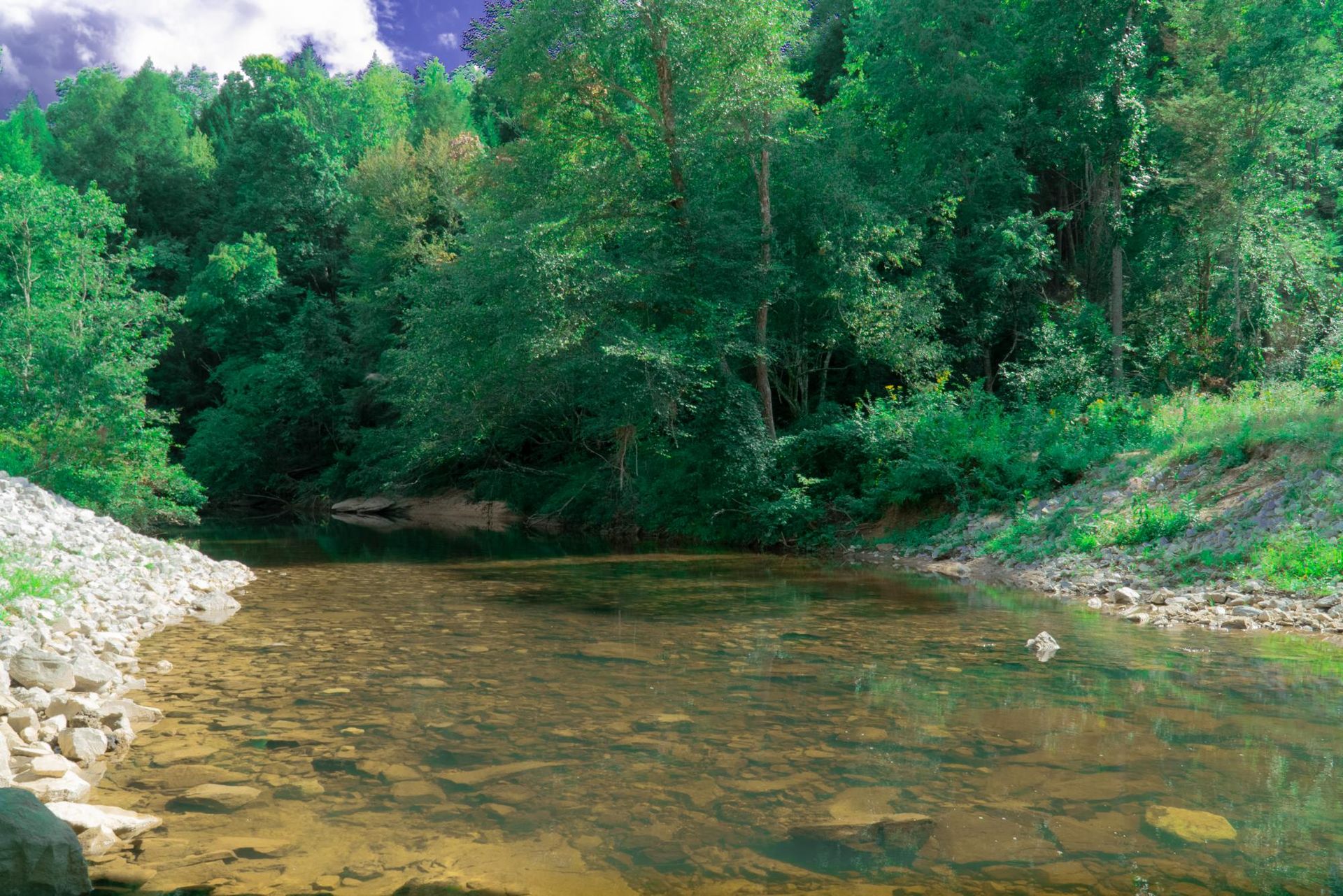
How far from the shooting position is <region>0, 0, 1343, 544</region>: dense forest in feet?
52.6

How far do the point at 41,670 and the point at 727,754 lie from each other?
4.26 meters

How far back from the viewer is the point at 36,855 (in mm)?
3375

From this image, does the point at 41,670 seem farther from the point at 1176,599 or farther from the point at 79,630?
the point at 1176,599

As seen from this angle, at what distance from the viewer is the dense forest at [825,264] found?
52.6 ft

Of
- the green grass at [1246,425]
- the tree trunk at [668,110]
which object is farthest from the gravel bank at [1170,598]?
the tree trunk at [668,110]

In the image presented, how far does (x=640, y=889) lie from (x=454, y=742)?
2178mm

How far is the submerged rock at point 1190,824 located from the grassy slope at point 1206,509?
636cm

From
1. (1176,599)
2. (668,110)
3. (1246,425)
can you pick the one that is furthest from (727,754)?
(668,110)

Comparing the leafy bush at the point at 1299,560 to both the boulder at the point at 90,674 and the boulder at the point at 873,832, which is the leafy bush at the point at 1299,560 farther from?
the boulder at the point at 90,674

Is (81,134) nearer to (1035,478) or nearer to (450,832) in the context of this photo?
(1035,478)

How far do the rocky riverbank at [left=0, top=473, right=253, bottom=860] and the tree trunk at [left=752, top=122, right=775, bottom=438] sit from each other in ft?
34.6

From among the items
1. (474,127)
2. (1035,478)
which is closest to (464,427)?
(1035,478)

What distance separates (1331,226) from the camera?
19656 mm

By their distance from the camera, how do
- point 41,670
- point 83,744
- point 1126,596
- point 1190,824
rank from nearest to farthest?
point 1190,824 < point 83,744 < point 41,670 < point 1126,596
